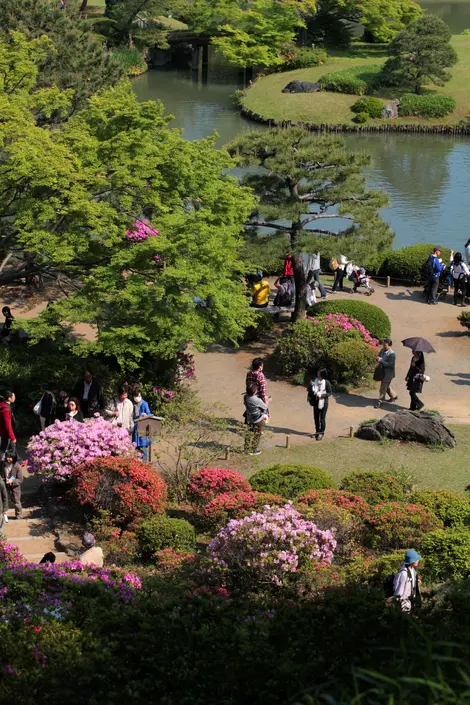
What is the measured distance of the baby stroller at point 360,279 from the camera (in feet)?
93.9

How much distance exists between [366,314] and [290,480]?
9.56m

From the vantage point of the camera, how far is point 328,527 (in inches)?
533

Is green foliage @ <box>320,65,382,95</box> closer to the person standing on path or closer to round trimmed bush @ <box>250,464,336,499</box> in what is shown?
the person standing on path

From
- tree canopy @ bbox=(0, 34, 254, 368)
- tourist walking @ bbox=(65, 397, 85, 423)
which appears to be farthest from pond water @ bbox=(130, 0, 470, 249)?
tourist walking @ bbox=(65, 397, 85, 423)

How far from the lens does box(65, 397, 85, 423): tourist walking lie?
658 inches

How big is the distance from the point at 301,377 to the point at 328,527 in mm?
9370

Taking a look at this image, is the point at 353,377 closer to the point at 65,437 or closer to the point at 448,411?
the point at 448,411

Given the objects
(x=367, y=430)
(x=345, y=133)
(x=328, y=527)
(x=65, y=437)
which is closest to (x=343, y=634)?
(x=328, y=527)

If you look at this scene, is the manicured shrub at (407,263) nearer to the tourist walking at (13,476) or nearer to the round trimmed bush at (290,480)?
the round trimmed bush at (290,480)

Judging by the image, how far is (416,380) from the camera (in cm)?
2078

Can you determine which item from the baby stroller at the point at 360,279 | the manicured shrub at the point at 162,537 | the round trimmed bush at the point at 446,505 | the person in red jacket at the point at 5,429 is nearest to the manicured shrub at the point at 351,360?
the baby stroller at the point at 360,279

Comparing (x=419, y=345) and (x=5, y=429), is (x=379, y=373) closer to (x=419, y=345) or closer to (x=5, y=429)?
(x=419, y=345)

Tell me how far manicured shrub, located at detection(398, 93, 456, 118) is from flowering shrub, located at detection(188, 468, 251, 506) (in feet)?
154

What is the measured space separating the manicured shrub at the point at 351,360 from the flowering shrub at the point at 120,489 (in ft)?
27.4
